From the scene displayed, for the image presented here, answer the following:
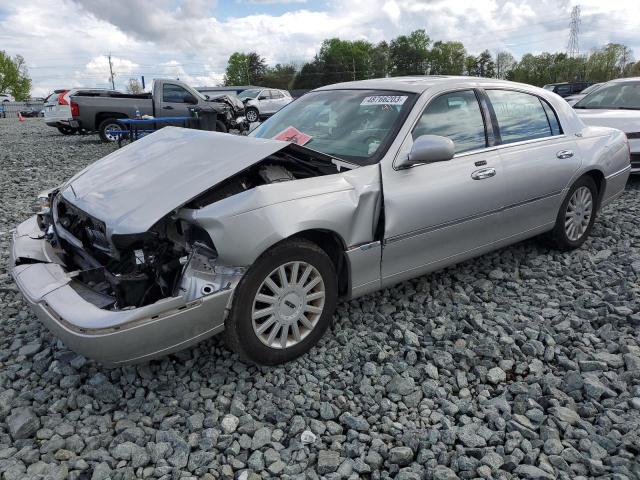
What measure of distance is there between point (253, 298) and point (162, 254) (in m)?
0.53

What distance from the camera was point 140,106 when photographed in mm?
14172

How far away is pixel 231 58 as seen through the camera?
9975 centimetres

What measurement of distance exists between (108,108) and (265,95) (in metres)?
11.9

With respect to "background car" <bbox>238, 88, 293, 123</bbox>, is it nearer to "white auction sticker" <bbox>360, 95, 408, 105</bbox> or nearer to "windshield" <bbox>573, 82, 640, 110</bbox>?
"windshield" <bbox>573, 82, 640, 110</bbox>

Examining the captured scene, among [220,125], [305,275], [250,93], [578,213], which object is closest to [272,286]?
[305,275]

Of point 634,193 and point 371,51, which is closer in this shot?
point 634,193

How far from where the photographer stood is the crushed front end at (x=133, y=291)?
2.38 meters

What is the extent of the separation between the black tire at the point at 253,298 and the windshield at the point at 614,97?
7.05m

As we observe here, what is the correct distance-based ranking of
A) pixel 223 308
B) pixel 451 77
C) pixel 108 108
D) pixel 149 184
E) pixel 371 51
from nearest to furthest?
pixel 223 308, pixel 149 184, pixel 451 77, pixel 108 108, pixel 371 51

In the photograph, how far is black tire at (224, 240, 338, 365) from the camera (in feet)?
8.79

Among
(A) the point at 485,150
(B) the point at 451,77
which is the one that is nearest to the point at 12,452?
(A) the point at 485,150

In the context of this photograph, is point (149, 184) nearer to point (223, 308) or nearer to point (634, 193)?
point (223, 308)

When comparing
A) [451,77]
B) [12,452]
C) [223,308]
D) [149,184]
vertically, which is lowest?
[12,452]

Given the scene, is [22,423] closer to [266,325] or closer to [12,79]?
[266,325]
